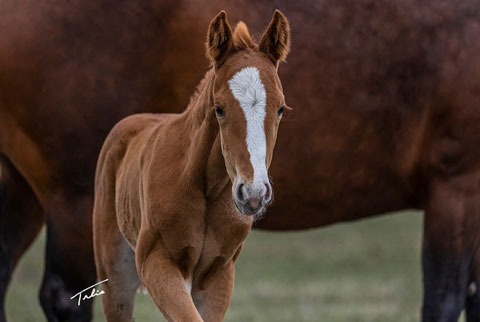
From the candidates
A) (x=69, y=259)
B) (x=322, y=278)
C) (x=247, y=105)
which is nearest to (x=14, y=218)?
(x=69, y=259)

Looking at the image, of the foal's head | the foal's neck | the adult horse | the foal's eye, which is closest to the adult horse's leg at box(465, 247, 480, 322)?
the adult horse

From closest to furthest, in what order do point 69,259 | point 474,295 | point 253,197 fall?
point 253,197
point 69,259
point 474,295

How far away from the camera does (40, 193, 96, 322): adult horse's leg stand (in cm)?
557

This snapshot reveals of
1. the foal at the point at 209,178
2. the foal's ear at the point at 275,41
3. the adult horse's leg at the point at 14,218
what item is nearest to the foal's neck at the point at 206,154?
the foal at the point at 209,178

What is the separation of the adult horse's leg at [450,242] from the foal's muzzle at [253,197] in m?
2.34

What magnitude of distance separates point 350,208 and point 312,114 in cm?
61

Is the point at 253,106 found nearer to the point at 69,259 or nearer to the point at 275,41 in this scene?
the point at 275,41

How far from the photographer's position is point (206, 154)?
427cm

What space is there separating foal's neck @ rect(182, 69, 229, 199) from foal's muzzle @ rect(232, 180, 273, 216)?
0.47 m

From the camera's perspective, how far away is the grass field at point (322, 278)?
9.02 meters

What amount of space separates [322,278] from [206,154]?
7.69m

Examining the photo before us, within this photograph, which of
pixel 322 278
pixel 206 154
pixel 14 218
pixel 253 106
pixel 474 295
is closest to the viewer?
pixel 253 106

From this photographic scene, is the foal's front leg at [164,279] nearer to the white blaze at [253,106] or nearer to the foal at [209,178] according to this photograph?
the foal at [209,178]

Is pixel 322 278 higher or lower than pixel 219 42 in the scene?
lower
